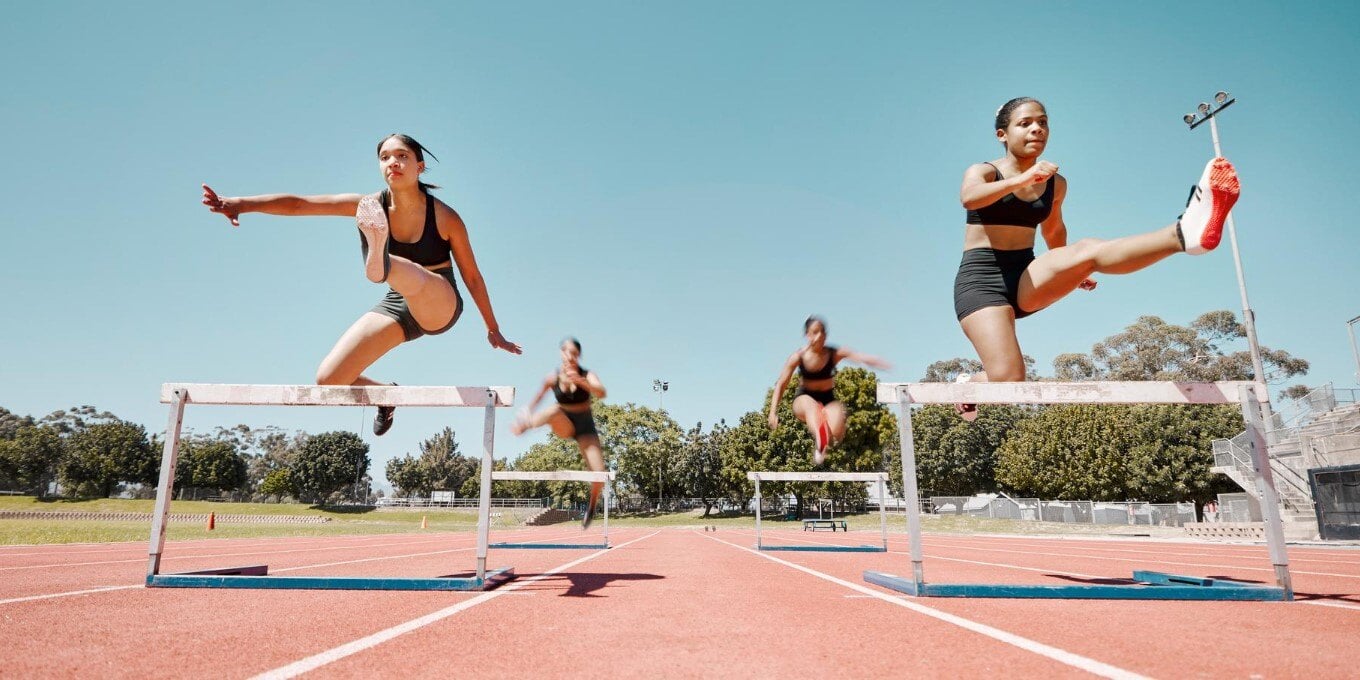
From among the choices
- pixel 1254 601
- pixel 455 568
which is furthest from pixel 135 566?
pixel 1254 601

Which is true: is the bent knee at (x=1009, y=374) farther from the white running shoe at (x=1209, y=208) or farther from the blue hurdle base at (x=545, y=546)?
the blue hurdle base at (x=545, y=546)

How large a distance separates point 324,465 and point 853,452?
2703 inches

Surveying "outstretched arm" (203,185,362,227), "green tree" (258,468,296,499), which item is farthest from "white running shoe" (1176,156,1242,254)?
"green tree" (258,468,296,499)

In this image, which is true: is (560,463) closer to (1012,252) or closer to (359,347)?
(359,347)

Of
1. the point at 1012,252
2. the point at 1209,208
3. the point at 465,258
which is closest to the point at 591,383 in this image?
the point at 465,258

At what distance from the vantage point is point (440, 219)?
193 inches

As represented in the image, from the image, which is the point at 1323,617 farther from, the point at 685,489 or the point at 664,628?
the point at 685,489

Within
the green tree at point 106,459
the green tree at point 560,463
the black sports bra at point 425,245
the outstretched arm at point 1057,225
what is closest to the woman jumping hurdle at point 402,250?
the black sports bra at point 425,245

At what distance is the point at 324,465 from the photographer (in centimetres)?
7819

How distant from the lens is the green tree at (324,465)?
78.1m

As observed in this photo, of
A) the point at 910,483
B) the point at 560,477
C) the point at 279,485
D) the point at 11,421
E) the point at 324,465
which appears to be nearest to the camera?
the point at 910,483

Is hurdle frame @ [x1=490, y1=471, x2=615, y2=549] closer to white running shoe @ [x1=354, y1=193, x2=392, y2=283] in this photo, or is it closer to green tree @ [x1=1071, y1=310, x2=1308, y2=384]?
white running shoe @ [x1=354, y1=193, x2=392, y2=283]

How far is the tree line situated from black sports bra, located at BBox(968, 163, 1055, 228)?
749 inches

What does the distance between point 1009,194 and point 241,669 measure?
499 centimetres
